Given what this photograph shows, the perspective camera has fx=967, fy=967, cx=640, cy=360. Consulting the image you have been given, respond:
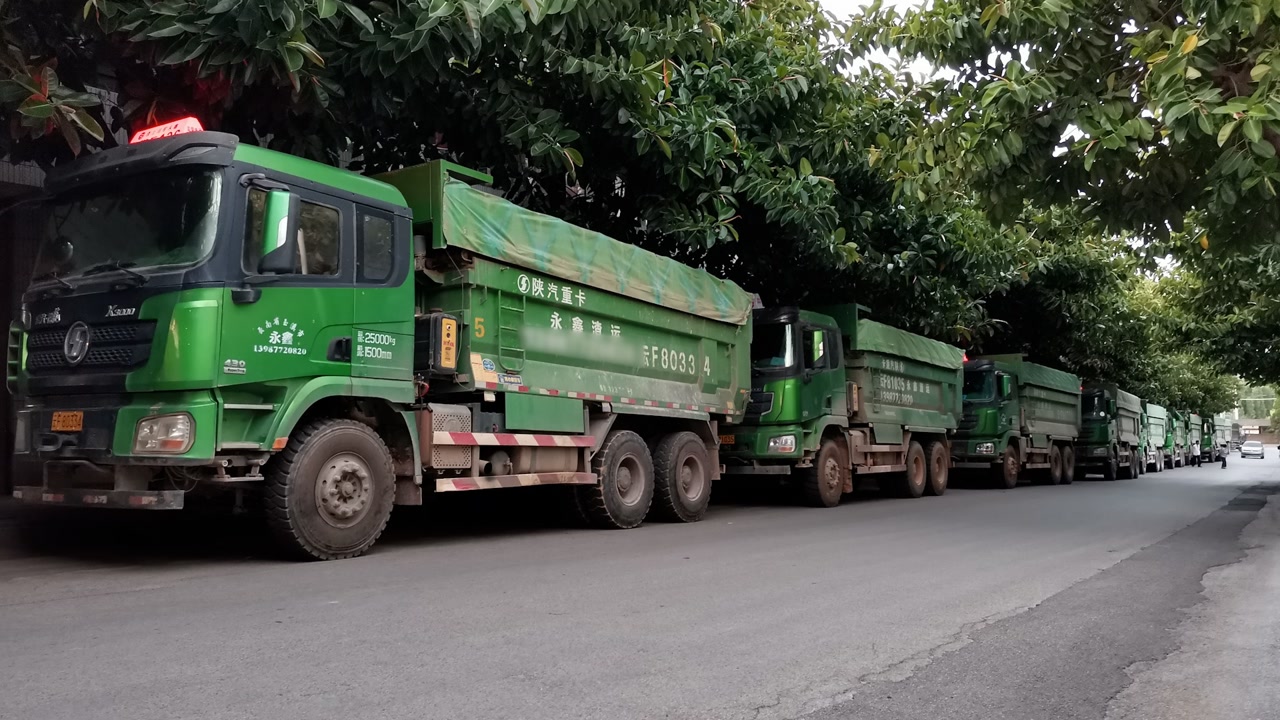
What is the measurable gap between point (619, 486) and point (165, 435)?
16.0 ft

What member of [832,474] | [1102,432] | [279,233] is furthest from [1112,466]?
[279,233]

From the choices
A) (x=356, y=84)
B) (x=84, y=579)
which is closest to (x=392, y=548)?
(x=84, y=579)

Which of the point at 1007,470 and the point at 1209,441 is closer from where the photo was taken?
the point at 1007,470

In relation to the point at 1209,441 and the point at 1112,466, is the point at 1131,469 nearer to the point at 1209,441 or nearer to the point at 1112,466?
the point at 1112,466

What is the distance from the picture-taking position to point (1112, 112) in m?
8.48

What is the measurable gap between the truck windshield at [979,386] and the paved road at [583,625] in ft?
38.1

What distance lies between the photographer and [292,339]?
23.0 feet

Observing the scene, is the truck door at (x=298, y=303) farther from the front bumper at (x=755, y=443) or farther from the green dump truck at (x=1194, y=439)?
the green dump truck at (x=1194, y=439)

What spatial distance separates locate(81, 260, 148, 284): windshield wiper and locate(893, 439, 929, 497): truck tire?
1304 centimetres

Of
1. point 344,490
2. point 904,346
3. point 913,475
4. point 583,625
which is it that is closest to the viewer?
point 583,625

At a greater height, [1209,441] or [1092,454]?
[1209,441]

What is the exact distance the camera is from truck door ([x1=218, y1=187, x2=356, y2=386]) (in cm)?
668

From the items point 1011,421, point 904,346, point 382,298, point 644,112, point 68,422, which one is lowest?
point 68,422

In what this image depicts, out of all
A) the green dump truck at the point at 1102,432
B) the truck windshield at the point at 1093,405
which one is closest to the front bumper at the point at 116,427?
the green dump truck at the point at 1102,432
